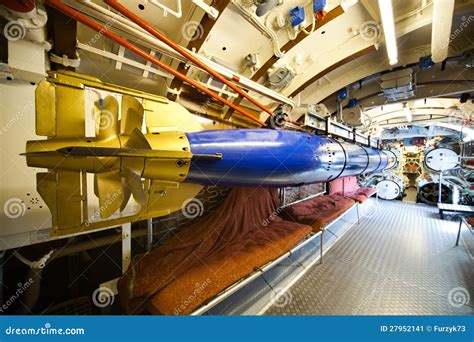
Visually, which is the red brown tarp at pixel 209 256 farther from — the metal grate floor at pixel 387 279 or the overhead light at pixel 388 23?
the overhead light at pixel 388 23

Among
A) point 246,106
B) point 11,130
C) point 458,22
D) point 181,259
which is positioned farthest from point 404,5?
point 11,130

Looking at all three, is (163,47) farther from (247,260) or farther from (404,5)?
(404,5)

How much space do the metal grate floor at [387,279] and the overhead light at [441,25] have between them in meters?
2.71

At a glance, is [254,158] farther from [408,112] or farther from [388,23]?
[408,112]

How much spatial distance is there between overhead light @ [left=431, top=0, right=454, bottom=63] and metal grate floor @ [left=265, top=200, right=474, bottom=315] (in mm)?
2707

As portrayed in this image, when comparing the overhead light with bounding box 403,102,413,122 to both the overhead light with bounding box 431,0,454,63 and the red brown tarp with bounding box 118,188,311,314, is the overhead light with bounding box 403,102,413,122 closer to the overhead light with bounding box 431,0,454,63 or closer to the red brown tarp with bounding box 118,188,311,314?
the overhead light with bounding box 431,0,454,63

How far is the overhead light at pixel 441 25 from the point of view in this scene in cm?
161

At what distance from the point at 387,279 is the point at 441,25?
9.29 ft

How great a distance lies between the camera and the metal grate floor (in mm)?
1428

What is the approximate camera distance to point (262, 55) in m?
2.25

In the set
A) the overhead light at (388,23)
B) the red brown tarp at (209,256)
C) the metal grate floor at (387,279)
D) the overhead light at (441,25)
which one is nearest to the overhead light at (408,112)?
the overhead light at (441,25)

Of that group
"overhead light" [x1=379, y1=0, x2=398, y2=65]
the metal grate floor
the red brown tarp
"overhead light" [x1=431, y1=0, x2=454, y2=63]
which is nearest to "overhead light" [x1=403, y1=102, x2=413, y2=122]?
"overhead light" [x1=431, y1=0, x2=454, y2=63]

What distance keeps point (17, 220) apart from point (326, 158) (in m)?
2.19
